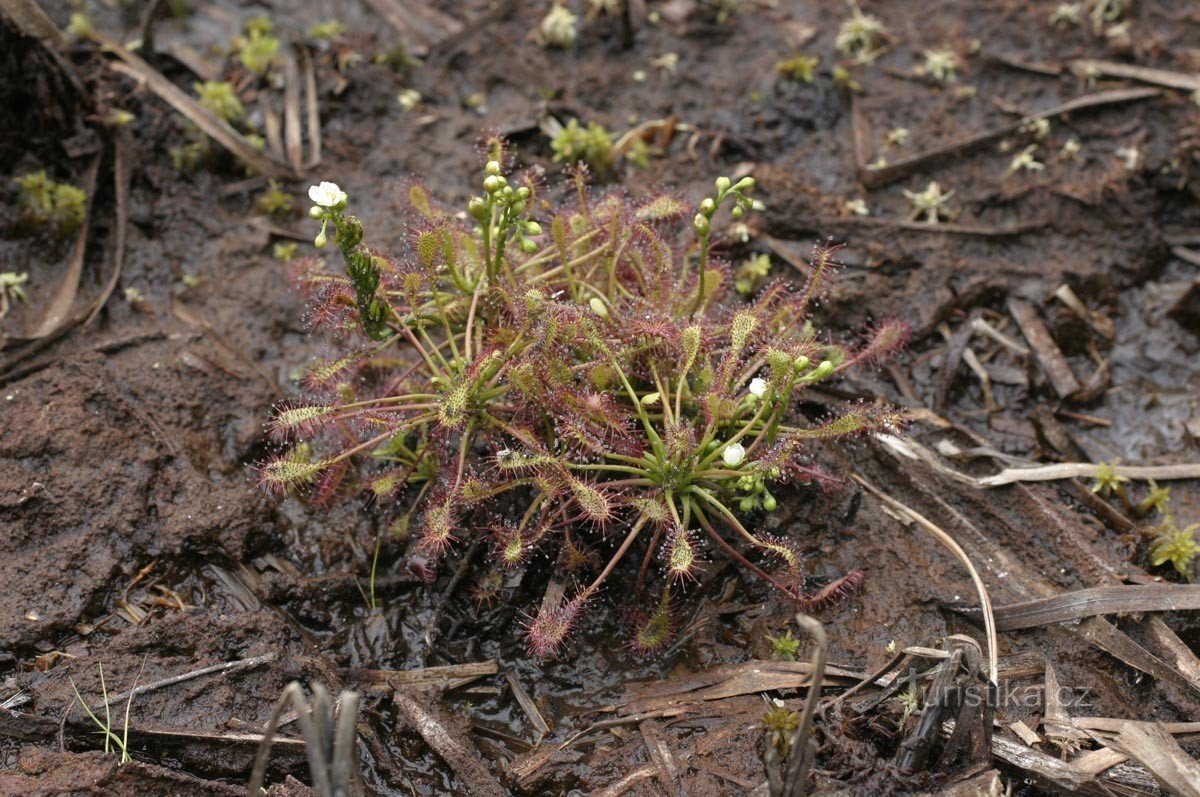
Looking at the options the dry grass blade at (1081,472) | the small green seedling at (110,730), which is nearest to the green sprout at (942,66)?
the dry grass blade at (1081,472)

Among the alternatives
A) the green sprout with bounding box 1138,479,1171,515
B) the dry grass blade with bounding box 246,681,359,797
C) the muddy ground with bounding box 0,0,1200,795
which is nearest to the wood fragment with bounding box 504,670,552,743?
the muddy ground with bounding box 0,0,1200,795

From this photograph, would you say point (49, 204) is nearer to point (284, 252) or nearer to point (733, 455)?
point (284, 252)

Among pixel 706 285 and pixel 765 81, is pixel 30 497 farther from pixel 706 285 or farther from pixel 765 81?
pixel 765 81

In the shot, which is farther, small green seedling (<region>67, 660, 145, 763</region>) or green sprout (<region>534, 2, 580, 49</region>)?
green sprout (<region>534, 2, 580, 49</region>)

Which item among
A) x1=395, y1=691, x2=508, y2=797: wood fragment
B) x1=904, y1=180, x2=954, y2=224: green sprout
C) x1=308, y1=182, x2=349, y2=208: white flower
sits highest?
x1=308, y1=182, x2=349, y2=208: white flower

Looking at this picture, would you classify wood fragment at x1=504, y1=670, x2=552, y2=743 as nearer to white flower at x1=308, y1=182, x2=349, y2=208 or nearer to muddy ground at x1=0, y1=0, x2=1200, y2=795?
muddy ground at x1=0, y1=0, x2=1200, y2=795

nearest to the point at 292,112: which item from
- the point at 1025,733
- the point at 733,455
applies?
the point at 733,455

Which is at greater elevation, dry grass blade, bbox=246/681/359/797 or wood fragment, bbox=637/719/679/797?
dry grass blade, bbox=246/681/359/797
